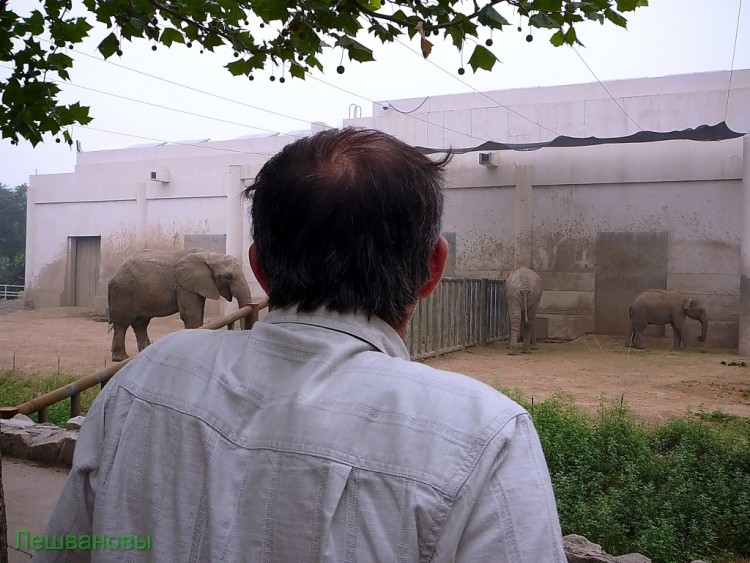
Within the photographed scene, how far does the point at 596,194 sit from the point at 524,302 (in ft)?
9.86

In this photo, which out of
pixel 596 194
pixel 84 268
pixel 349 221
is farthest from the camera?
pixel 84 268

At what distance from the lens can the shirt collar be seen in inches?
38.4

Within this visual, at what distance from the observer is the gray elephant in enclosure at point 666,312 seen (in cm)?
1234

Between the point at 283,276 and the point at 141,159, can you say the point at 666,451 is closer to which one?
the point at 283,276

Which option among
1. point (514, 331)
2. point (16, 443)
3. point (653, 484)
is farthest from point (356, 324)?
point (514, 331)

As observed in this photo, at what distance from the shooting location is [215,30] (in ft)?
9.75

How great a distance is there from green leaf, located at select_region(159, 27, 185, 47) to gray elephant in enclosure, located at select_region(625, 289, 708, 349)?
11.0m

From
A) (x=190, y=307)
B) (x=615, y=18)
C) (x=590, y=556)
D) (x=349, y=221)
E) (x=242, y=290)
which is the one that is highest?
(x=615, y=18)

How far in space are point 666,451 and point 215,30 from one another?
3956 millimetres

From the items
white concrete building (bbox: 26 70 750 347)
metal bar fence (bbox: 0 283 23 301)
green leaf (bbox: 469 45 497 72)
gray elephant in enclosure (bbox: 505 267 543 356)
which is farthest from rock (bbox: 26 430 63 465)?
metal bar fence (bbox: 0 283 23 301)

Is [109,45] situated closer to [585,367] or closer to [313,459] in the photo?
[313,459]

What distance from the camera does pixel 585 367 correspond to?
10117mm

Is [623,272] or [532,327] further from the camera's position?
[623,272]

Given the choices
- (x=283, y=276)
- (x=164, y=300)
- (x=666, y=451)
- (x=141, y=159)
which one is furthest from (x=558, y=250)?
(x=283, y=276)
